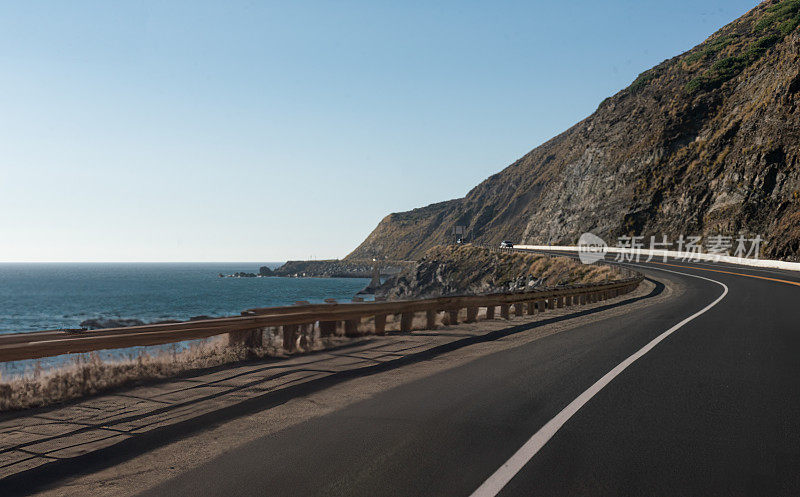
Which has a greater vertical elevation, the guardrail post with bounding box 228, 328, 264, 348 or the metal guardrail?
the metal guardrail

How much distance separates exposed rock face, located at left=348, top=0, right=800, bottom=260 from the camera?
5941cm

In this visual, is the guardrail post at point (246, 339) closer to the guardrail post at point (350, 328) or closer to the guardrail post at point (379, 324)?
the guardrail post at point (350, 328)

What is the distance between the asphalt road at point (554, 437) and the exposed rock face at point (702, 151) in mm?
50289

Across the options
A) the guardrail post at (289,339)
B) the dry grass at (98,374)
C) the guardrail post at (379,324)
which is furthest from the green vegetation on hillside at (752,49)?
the dry grass at (98,374)

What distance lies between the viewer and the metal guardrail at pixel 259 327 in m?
7.14

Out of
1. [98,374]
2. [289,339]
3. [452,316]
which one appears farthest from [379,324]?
[98,374]

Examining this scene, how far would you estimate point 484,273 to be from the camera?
239ft

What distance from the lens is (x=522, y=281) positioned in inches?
2306

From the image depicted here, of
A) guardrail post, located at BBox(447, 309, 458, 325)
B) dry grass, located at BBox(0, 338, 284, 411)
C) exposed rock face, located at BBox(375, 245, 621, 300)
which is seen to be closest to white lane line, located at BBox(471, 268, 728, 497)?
dry grass, located at BBox(0, 338, 284, 411)

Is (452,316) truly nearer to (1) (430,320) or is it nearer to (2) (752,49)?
(1) (430,320)

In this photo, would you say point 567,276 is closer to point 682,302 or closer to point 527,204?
point 682,302

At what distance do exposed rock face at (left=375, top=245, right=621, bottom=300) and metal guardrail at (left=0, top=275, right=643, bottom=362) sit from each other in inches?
1012

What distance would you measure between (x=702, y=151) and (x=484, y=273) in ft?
92.3

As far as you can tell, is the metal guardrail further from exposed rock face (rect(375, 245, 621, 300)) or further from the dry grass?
exposed rock face (rect(375, 245, 621, 300))
